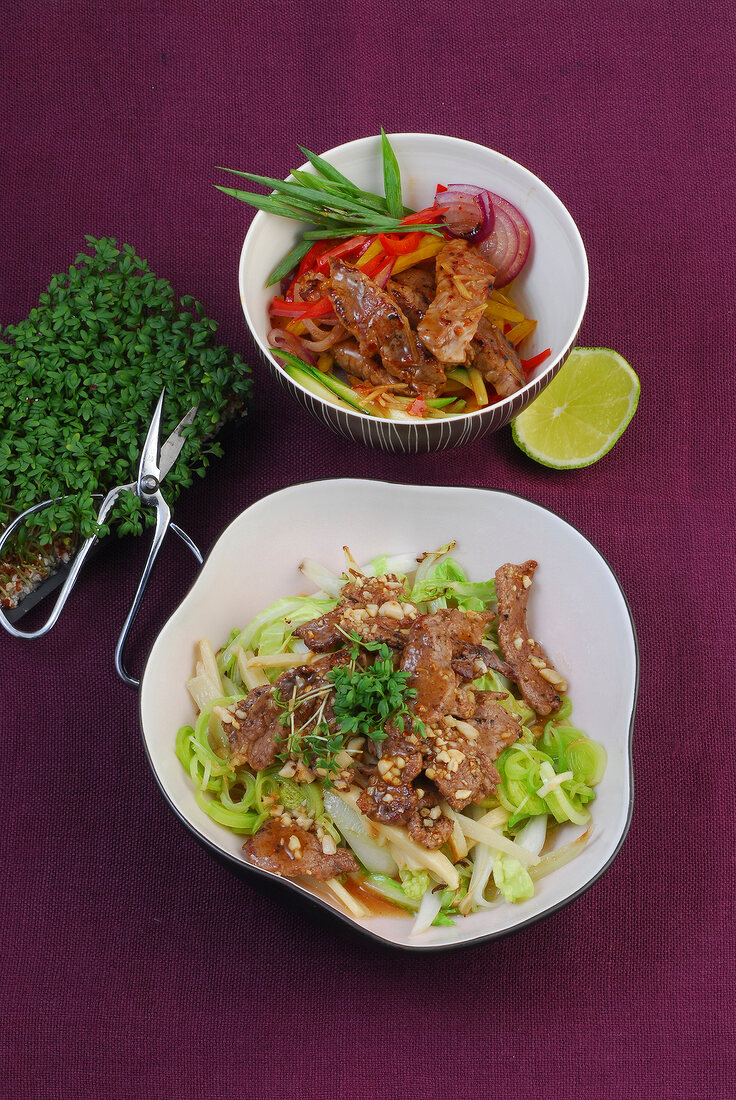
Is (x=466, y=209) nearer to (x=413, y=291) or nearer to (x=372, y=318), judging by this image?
(x=413, y=291)

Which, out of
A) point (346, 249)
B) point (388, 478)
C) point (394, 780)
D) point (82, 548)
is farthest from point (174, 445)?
point (394, 780)

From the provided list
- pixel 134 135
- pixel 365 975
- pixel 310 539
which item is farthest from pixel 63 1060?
pixel 134 135

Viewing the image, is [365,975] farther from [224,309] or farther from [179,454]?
[224,309]

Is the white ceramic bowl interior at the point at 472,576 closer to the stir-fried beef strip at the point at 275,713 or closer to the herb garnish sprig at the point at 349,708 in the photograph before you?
the stir-fried beef strip at the point at 275,713

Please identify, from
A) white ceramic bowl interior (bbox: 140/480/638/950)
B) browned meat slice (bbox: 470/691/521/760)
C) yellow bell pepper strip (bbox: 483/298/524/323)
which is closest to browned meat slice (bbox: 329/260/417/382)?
yellow bell pepper strip (bbox: 483/298/524/323)

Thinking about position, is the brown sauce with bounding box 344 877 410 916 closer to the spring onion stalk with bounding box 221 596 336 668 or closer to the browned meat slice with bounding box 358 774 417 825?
the browned meat slice with bounding box 358 774 417 825

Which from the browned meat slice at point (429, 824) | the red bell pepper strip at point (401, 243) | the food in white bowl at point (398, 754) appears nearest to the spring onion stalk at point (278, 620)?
the food in white bowl at point (398, 754)
